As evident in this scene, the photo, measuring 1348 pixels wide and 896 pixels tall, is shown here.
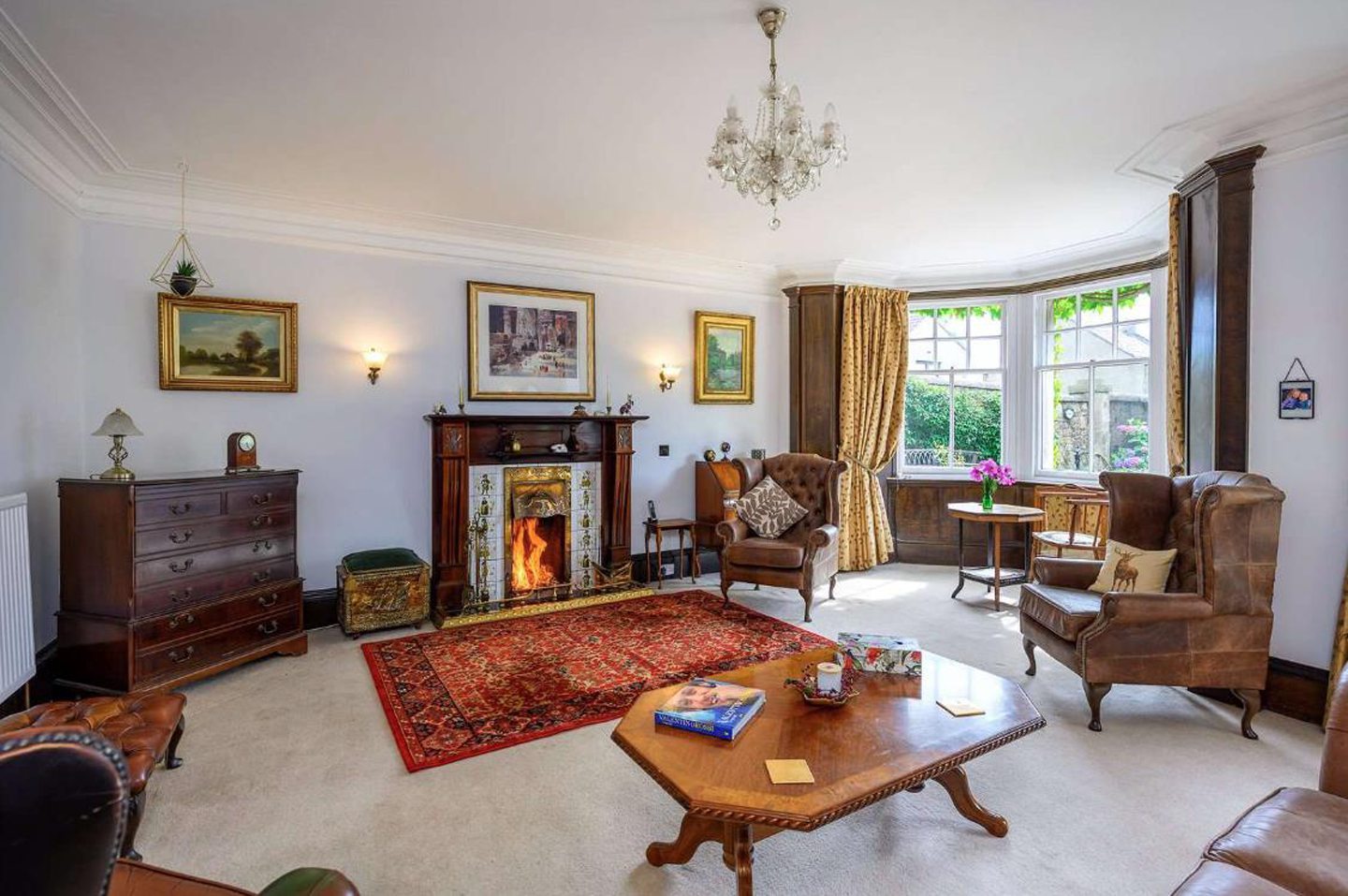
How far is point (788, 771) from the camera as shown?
1860 millimetres

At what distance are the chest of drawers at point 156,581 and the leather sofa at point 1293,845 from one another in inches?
170

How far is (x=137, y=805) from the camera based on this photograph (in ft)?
6.82

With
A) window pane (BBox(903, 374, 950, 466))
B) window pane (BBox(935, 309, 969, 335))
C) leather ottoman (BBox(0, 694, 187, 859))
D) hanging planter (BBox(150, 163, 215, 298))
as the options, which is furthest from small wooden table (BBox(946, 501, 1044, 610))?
hanging planter (BBox(150, 163, 215, 298))

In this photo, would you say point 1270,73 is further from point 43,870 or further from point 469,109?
point 43,870

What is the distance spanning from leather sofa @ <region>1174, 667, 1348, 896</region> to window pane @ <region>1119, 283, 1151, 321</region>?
483 cm

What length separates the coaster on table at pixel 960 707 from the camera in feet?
7.45

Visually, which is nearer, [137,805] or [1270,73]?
[137,805]

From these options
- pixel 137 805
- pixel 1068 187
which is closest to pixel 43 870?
pixel 137 805

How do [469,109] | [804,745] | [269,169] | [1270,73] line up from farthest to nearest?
[269,169] → [469,109] → [1270,73] → [804,745]

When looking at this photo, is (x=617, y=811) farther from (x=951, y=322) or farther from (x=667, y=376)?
(x=951, y=322)

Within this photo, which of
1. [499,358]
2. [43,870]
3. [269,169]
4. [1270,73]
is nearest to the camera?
[43,870]

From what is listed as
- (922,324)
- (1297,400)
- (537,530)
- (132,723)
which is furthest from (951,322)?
(132,723)

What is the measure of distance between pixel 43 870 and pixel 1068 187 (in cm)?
550

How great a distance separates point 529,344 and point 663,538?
2.24m
